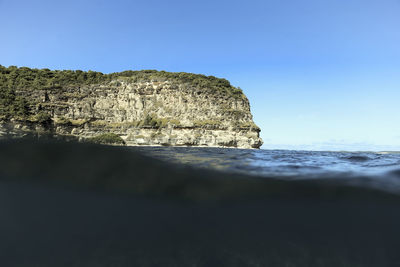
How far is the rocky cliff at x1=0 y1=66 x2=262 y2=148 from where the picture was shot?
65.2 m

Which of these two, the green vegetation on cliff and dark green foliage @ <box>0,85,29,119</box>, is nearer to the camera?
dark green foliage @ <box>0,85,29,119</box>

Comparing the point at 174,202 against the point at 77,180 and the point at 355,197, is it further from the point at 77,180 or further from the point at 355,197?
the point at 355,197

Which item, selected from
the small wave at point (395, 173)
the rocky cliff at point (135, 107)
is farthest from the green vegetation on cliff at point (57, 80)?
the small wave at point (395, 173)

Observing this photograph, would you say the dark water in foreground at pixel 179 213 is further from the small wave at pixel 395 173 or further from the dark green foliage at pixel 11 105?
the dark green foliage at pixel 11 105

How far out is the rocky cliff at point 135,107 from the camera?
6519cm

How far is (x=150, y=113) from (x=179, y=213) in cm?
7021

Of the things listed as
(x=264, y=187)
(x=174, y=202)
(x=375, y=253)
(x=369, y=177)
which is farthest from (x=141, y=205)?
(x=369, y=177)

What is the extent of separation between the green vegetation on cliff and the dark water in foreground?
67.3 meters

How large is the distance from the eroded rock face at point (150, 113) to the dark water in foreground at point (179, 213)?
60.7m

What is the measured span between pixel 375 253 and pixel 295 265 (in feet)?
4.74

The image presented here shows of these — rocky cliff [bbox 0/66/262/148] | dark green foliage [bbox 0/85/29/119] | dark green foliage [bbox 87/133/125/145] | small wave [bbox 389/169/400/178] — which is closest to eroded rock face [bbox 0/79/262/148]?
rocky cliff [bbox 0/66/262/148]

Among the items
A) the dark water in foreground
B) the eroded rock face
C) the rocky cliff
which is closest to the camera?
the dark water in foreground

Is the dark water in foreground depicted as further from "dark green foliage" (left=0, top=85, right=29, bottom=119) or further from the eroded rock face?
"dark green foliage" (left=0, top=85, right=29, bottom=119)

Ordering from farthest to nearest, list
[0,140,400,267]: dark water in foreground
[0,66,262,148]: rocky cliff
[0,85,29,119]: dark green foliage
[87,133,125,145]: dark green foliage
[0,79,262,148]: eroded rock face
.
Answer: [0,79,262,148]: eroded rock face
[0,66,262,148]: rocky cliff
[87,133,125,145]: dark green foliage
[0,85,29,119]: dark green foliage
[0,140,400,267]: dark water in foreground
